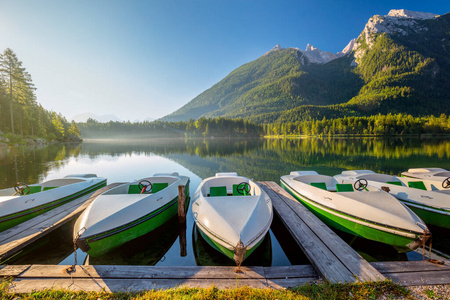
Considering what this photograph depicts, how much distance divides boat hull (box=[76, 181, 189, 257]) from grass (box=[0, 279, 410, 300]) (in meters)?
1.15

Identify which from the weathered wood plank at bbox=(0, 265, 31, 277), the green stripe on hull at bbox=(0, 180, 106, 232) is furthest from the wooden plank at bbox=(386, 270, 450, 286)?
the green stripe on hull at bbox=(0, 180, 106, 232)

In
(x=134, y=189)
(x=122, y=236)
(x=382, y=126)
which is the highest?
(x=382, y=126)

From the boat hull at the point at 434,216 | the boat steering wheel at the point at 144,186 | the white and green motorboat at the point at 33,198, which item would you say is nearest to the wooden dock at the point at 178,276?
the boat hull at the point at 434,216

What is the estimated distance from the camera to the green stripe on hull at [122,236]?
4613 millimetres

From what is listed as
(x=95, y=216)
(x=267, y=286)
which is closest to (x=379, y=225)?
(x=267, y=286)

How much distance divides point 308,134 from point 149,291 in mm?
119730

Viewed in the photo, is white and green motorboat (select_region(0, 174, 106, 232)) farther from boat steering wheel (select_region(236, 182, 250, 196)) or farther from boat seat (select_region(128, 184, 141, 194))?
boat steering wheel (select_region(236, 182, 250, 196))

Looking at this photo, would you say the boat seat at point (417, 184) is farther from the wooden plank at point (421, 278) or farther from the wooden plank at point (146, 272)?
the wooden plank at point (146, 272)

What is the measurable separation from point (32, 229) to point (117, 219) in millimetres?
3096

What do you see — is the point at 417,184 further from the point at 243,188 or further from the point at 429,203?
the point at 243,188

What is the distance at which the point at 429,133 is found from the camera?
3361 inches

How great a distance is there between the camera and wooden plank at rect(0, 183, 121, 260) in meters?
4.78

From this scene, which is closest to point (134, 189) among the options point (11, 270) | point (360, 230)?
point (11, 270)

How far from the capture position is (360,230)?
5527mm
